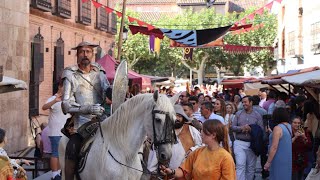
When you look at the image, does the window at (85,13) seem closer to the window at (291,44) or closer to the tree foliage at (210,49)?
the window at (291,44)

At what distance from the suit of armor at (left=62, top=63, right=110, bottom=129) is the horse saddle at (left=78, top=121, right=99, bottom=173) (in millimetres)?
128

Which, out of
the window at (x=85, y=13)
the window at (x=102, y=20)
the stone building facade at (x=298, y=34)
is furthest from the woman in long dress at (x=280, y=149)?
the window at (x=102, y=20)

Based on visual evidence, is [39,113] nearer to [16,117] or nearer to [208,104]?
[16,117]

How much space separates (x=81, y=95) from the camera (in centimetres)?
741

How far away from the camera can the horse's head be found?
6.15m

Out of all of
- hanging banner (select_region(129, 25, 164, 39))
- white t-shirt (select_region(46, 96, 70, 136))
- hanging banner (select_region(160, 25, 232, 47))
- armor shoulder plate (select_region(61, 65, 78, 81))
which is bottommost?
white t-shirt (select_region(46, 96, 70, 136))

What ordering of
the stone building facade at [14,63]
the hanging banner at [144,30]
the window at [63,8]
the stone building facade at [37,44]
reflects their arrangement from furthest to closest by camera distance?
1. the window at [63,8]
2. the hanging banner at [144,30]
3. the stone building facade at [37,44]
4. the stone building facade at [14,63]

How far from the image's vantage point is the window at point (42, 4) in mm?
19667

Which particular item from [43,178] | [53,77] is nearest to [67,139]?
[43,178]

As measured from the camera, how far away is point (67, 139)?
7504 mm

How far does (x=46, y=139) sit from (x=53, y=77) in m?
11.6

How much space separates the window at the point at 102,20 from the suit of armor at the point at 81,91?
22.0 meters

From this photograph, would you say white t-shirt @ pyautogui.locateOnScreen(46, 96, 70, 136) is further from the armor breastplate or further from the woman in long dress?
the woman in long dress

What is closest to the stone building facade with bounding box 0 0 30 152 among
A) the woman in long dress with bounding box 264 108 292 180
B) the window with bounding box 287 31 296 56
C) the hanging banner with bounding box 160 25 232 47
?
the hanging banner with bounding box 160 25 232 47
